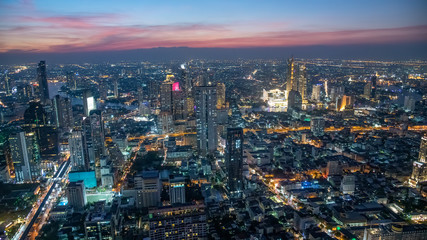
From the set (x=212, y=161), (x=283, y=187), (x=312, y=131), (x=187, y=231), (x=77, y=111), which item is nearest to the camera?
(x=187, y=231)

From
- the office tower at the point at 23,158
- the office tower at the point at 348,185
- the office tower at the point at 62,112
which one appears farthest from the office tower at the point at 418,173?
the office tower at the point at 62,112

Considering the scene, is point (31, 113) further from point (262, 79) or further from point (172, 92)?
point (262, 79)

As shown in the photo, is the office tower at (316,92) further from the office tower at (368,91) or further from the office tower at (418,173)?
the office tower at (418,173)

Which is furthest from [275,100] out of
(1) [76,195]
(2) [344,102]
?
(1) [76,195]

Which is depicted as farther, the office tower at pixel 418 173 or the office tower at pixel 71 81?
the office tower at pixel 71 81

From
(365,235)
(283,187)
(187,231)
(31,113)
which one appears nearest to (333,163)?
(283,187)
